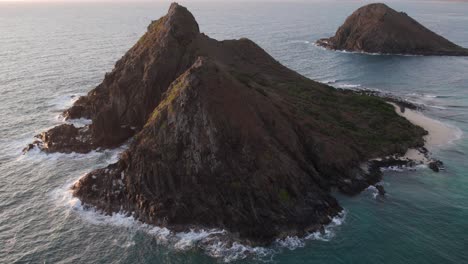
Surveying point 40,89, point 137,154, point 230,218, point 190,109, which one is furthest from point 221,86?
→ point 40,89

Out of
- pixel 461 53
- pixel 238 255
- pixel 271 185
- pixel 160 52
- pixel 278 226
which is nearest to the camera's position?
pixel 238 255

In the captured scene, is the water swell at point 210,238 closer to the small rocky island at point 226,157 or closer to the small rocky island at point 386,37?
the small rocky island at point 226,157

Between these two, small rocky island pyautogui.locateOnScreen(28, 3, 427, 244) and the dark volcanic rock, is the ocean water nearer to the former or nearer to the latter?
the dark volcanic rock

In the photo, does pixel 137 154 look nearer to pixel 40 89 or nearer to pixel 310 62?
pixel 40 89

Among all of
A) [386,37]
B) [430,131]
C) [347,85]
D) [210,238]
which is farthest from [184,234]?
[386,37]

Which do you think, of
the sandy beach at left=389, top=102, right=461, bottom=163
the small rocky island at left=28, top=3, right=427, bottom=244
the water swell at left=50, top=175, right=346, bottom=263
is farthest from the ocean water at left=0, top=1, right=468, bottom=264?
the small rocky island at left=28, top=3, right=427, bottom=244
